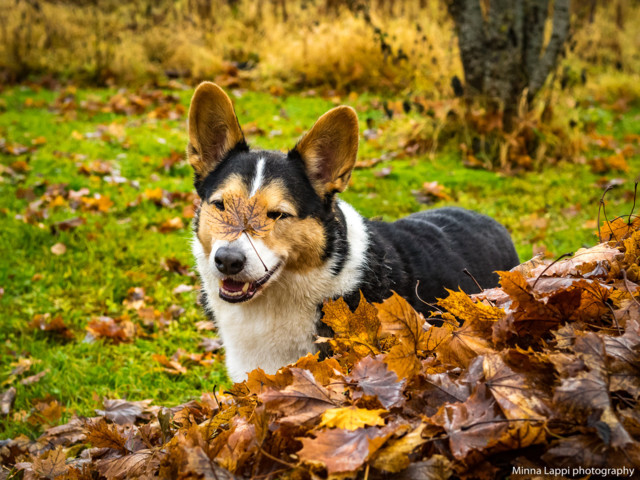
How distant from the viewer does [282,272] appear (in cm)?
298

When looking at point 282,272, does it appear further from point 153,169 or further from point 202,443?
point 153,169

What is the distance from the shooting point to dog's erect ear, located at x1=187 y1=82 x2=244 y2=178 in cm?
311

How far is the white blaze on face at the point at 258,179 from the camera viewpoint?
2.97m

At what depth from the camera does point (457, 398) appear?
4.53 feet

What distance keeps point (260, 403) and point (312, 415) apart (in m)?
0.19

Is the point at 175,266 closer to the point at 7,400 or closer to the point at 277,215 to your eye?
the point at 7,400

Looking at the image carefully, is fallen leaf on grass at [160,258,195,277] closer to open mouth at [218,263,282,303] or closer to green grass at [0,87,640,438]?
green grass at [0,87,640,438]

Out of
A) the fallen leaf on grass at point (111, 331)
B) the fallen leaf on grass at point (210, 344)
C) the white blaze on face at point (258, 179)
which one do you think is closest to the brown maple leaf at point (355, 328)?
the white blaze on face at point (258, 179)

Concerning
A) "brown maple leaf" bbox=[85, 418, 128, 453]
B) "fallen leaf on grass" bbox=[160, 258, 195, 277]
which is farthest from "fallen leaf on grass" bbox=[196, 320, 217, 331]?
"brown maple leaf" bbox=[85, 418, 128, 453]

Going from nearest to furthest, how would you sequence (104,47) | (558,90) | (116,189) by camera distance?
(116,189) → (558,90) → (104,47)

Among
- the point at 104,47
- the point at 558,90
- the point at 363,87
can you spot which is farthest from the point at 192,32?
the point at 558,90

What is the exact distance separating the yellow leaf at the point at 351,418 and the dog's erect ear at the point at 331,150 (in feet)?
6.52

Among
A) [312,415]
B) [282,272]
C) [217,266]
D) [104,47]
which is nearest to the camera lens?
[312,415]

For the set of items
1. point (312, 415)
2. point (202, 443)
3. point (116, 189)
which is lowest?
point (116, 189)
